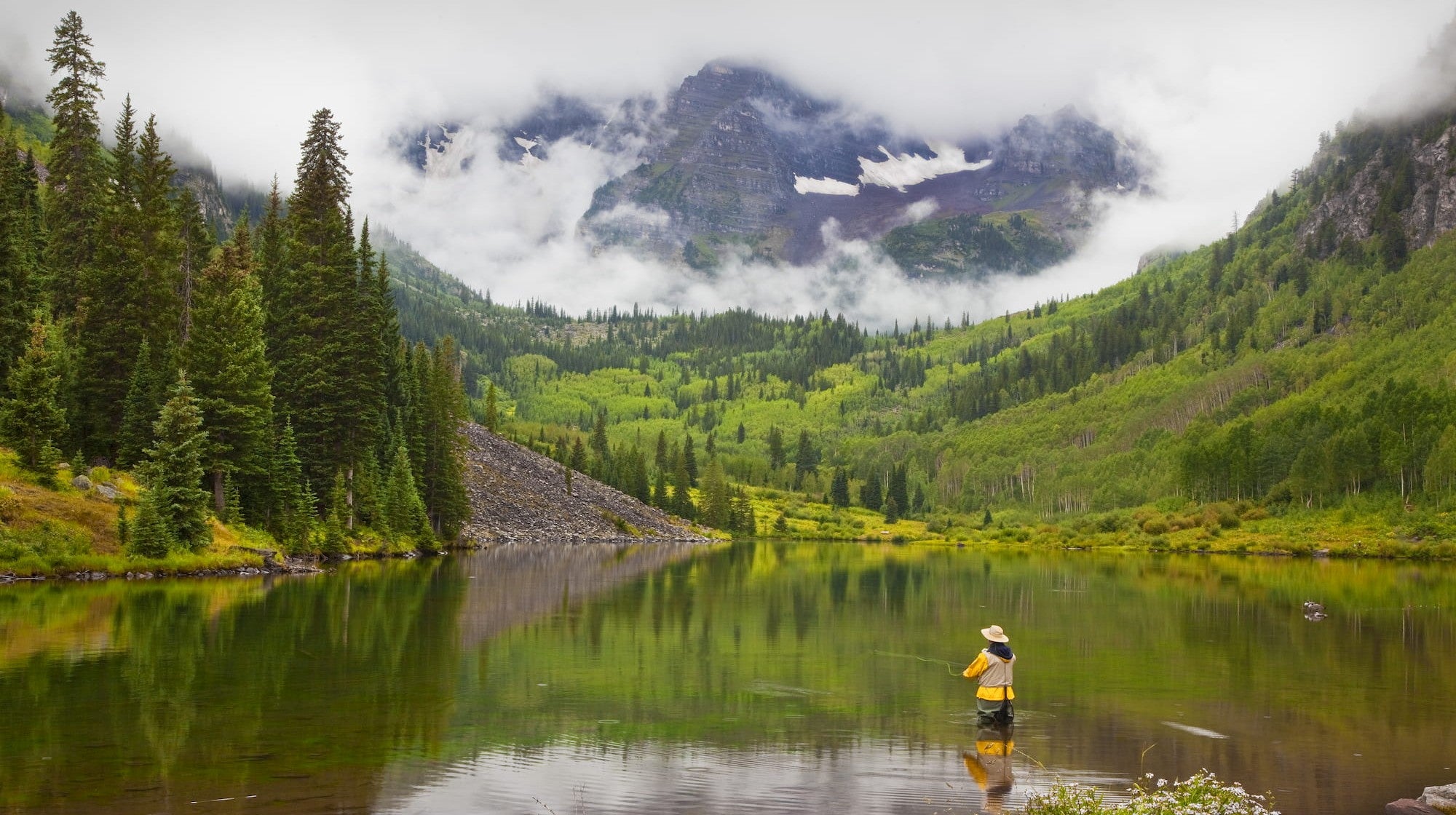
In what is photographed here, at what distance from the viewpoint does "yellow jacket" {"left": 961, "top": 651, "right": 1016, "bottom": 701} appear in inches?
1101

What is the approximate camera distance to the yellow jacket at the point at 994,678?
2797cm

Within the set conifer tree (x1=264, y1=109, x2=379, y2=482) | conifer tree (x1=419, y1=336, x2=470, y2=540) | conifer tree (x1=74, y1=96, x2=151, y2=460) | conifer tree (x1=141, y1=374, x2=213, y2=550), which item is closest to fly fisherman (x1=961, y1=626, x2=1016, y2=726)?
conifer tree (x1=141, y1=374, x2=213, y2=550)

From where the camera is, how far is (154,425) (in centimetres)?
6338

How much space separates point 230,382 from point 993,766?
200 feet

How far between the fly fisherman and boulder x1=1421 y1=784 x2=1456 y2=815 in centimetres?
946

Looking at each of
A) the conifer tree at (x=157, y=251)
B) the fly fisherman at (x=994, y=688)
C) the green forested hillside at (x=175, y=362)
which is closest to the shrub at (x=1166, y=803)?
the fly fisherman at (x=994, y=688)

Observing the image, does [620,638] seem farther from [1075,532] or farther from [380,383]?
[1075,532]

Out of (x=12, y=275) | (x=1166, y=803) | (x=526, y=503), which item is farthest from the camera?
(x=526, y=503)

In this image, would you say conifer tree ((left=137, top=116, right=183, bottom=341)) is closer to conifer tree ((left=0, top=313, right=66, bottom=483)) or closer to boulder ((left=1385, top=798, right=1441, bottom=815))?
conifer tree ((left=0, top=313, right=66, bottom=483))

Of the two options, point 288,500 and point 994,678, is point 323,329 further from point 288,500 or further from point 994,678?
point 994,678

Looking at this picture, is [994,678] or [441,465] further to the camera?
[441,465]

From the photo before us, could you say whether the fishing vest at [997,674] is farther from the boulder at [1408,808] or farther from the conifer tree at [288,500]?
the conifer tree at [288,500]

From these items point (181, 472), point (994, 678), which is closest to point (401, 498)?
point (181, 472)

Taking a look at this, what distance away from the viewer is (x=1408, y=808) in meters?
19.9
